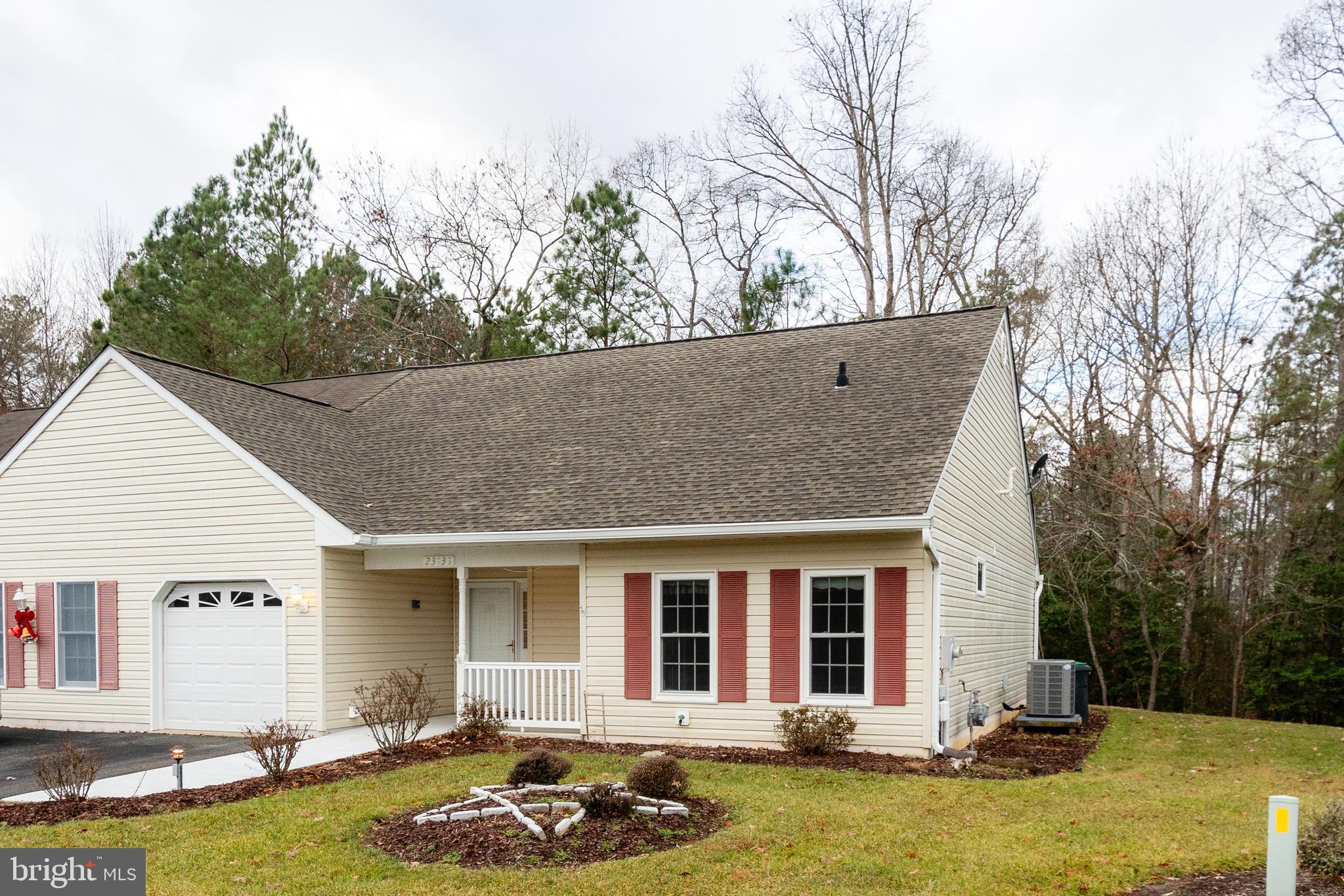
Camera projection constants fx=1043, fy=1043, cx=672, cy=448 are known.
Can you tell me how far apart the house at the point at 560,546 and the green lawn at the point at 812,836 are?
1.88m

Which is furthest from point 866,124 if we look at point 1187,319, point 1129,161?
point 1187,319

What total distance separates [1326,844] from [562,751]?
26.3 feet

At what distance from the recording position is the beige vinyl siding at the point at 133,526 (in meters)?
13.9

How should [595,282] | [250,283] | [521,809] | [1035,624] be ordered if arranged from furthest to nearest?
1. [595,282]
2. [250,283]
3. [1035,624]
4. [521,809]

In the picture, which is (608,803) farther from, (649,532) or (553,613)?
(553,613)

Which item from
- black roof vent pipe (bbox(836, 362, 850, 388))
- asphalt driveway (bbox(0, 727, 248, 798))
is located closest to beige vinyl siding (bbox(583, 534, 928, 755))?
black roof vent pipe (bbox(836, 362, 850, 388))

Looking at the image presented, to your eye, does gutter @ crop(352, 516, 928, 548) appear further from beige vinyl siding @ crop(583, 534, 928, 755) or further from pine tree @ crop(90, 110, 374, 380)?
pine tree @ crop(90, 110, 374, 380)

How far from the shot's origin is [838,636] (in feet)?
39.4

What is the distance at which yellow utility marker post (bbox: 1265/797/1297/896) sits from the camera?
5727 millimetres

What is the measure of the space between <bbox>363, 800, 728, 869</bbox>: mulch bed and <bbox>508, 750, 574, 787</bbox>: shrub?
32.3 inches

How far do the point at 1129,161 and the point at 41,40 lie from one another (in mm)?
22913

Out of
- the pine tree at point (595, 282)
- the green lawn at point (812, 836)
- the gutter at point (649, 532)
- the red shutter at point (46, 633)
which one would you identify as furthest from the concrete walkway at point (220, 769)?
the pine tree at point (595, 282)

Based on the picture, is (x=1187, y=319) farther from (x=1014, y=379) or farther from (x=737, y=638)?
(x=737, y=638)

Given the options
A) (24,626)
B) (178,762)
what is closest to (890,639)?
(178,762)
